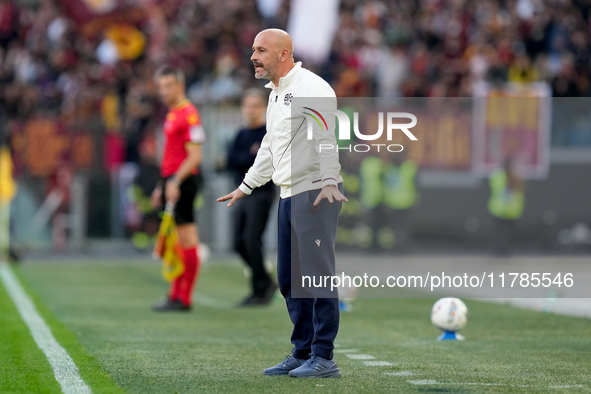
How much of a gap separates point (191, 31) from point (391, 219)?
20.7ft

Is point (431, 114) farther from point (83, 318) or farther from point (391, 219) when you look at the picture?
point (83, 318)

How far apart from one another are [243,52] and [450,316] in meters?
14.8

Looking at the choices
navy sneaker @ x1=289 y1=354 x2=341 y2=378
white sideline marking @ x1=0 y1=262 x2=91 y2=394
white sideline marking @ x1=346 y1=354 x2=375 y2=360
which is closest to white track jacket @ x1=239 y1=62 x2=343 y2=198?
navy sneaker @ x1=289 y1=354 x2=341 y2=378

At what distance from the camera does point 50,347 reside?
721cm

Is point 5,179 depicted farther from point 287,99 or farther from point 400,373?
point 400,373

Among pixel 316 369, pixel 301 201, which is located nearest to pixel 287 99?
pixel 301 201

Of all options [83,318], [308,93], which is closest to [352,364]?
[308,93]

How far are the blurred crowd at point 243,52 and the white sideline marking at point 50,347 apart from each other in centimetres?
855

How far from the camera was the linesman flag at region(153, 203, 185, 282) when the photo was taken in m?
10.4

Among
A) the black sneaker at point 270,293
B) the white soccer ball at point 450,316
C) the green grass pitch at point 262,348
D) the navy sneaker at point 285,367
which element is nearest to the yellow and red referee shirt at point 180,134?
the green grass pitch at point 262,348

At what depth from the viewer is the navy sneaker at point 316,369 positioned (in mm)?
5852

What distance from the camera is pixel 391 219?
19.7 meters

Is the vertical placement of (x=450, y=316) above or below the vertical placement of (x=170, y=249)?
below

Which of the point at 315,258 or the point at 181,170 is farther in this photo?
the point at 181,170
